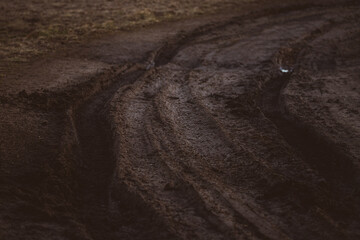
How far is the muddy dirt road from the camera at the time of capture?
3.08 metres

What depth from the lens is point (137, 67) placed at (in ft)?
20.8

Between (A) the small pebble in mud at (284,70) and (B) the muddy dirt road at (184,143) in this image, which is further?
(A) the small pebble in mud at (284,70)

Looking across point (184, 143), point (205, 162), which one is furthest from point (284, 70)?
point (205, 162)

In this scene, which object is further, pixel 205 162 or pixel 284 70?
pixel 284 70

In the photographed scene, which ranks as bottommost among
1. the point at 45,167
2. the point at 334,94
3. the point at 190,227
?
the point at 190,227

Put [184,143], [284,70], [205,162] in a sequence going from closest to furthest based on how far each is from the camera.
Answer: [205,162]
[184,143]
[284,70]

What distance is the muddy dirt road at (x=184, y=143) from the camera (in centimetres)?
308

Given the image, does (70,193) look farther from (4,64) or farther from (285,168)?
(4,64)

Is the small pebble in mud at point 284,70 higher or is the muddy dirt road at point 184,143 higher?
the small pebble in mud at point 284,70

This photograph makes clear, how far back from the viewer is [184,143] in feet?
13.5

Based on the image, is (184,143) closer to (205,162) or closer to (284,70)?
(205,162)

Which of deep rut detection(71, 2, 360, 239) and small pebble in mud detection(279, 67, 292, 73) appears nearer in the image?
deep rut detection(71, 2, 360, 239)

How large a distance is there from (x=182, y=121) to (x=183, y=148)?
0.62 meters

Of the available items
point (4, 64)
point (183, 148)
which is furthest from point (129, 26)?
point (183, 148)
